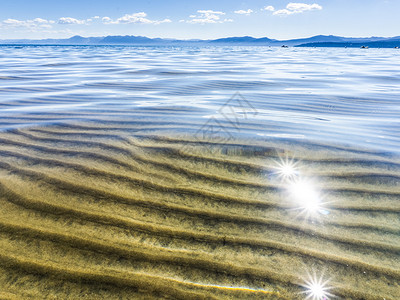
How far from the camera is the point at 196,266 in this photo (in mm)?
1358

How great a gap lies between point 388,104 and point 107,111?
4273 mm

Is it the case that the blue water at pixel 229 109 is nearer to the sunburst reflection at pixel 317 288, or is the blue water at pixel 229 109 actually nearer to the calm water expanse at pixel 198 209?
the calm water expanse at pixel 198 209

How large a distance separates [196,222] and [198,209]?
0.12 m

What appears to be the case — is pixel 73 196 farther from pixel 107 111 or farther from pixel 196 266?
pixel 107 111

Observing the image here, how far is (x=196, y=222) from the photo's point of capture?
1.64 m

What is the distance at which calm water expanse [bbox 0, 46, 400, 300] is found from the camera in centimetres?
129

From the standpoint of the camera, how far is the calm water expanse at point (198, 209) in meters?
1.29

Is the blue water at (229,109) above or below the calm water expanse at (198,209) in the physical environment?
above

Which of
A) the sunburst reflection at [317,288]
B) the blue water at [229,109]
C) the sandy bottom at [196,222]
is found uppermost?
the blue water at [229,109]

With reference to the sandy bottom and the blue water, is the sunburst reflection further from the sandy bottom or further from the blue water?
the blue water

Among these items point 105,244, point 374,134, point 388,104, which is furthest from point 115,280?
point 388,104

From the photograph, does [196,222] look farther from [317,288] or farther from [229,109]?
[229,109]

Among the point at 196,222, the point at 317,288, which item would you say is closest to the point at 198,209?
the point at 196,222

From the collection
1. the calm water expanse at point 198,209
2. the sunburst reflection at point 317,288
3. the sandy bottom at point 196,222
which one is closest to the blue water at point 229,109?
the calm water expanse at point 198,209
